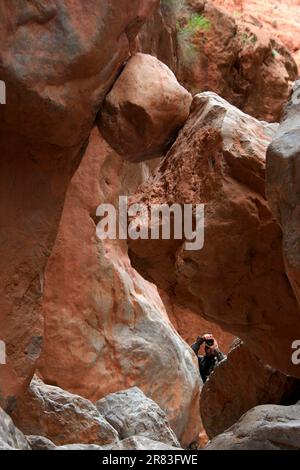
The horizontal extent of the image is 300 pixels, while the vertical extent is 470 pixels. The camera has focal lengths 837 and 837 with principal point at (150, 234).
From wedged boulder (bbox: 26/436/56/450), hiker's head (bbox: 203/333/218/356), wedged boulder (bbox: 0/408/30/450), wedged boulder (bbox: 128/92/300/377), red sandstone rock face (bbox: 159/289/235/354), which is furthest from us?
red sandstone rock face (bbox: 159/289/235/354)

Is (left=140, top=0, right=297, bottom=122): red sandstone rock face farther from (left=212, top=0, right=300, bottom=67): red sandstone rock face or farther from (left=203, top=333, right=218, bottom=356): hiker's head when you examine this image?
(left=203, top=333, right=218, bottom=356): hiker's head

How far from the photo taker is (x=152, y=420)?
23.0ft

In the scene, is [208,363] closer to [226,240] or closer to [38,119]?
[226,240]

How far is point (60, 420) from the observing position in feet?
21.4

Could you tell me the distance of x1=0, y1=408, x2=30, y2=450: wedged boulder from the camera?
3770 millimetres

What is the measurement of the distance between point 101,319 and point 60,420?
2.73 m

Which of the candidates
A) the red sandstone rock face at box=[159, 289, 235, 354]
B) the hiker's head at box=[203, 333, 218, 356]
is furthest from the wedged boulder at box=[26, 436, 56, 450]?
the red sandstone rock face at box=[159, 289, 235, 354]

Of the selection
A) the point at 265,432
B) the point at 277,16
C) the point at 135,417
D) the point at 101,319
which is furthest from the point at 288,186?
the point at 277,16

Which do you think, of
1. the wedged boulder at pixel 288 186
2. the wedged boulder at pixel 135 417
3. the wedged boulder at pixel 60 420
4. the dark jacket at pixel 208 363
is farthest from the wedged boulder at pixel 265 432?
the dark jacket at pixel 208 363

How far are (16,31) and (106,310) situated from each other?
16.2 feet

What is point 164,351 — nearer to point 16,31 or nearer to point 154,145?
point 154,145

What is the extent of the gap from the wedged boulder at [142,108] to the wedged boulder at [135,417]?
2342 mm

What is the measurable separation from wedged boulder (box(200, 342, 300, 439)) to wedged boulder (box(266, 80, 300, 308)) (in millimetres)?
2911

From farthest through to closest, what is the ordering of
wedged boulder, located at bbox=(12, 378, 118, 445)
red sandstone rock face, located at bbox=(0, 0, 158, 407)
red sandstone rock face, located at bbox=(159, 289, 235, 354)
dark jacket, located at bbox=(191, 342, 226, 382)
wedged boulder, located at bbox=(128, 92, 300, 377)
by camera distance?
red sandstone rock face, located at bbox=(159, 289, 235, 354)
dark jacket, located at bbox=(191, 342, 226, 382)
wedged boulder, located at bbox=(12, 378, 118, 445)
wedged boulder, located at bbox=(128, 92, 300, 377)
red sandstone rock face, located at bbox=(0, 0, 158, 407)
